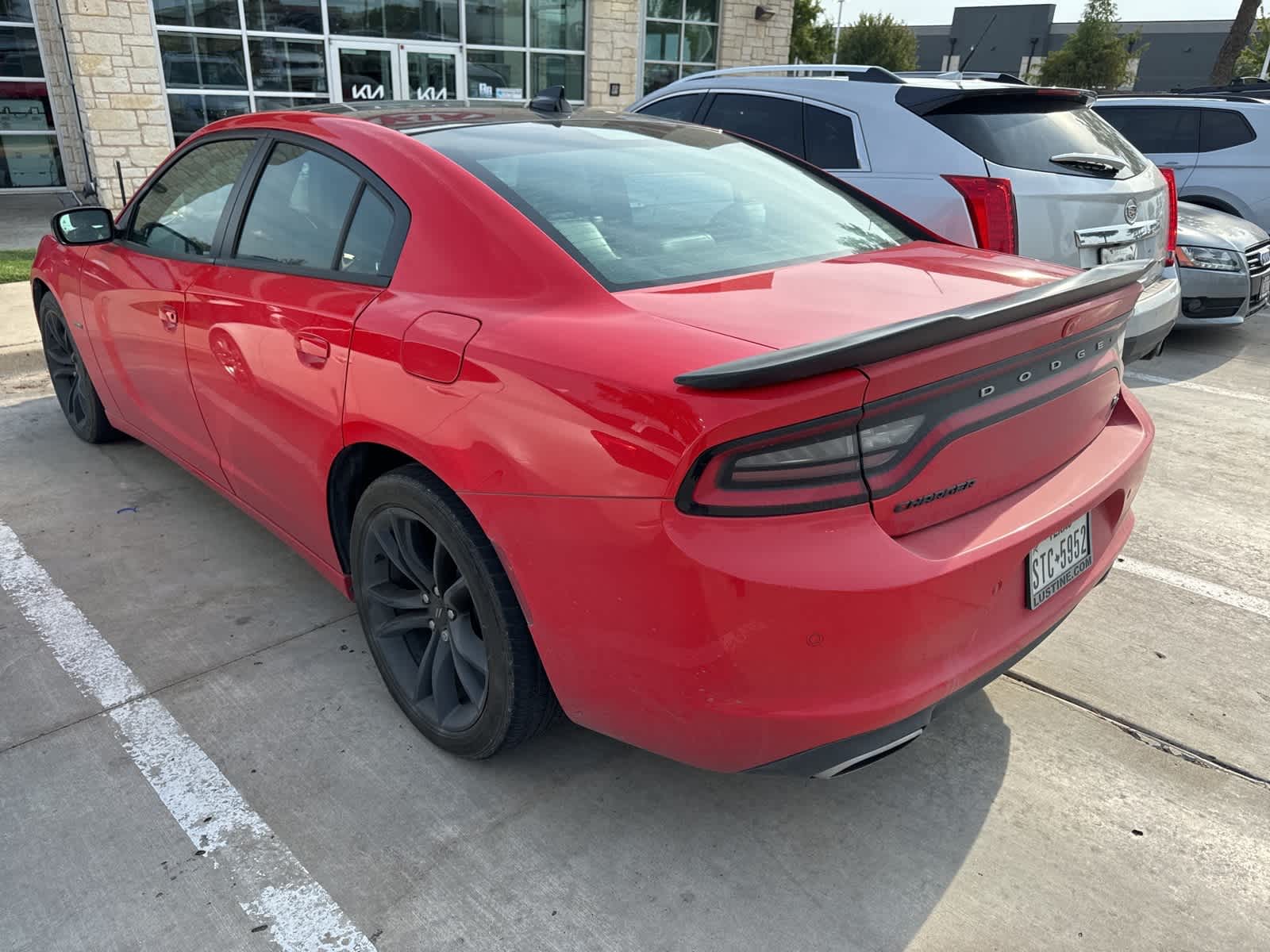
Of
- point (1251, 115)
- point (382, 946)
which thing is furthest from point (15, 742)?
point (1251, 115)

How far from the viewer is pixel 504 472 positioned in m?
1.97

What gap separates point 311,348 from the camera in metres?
2.53

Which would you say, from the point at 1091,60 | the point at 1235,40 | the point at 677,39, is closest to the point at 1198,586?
the point at 677,39

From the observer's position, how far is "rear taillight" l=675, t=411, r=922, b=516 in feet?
5.53

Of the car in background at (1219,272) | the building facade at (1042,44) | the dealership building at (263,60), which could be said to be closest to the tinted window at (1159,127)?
the car in background at (1219,272)

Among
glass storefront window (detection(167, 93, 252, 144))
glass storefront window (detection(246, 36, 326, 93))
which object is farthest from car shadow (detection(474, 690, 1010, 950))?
glass storefront window (detection(246, 36, 326, 93))

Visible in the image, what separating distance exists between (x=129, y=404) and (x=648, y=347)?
2993 millimetres

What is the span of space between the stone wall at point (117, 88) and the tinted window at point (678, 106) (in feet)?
24.8

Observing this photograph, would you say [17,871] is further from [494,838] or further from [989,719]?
[989,719]

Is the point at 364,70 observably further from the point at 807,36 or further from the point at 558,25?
the point at 807,36

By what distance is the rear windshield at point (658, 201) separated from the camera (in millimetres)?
2301

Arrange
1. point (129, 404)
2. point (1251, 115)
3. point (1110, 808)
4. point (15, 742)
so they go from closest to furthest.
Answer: point (1110, 808) → point (15, 742) → point (129, 404) → point (1251, 115)

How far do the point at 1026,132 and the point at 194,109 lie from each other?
1073 cm

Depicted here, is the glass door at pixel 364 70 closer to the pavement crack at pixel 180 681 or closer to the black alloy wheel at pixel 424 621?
the pavement crack at pixel 180 681
